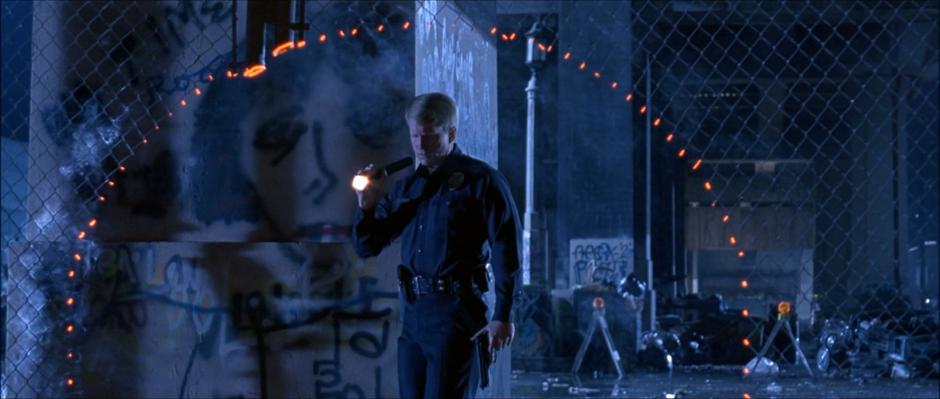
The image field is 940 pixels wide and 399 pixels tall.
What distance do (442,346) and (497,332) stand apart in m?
0.20

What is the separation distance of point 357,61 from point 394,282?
1.10 meters

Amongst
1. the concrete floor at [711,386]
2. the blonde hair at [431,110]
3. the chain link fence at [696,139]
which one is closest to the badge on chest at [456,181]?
the blonde hair at [431,110]

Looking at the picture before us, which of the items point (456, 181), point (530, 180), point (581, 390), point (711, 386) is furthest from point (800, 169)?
point (456, 181)

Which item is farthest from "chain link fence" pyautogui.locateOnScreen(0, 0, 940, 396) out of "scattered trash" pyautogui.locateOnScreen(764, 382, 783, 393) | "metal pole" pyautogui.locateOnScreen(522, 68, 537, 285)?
"metal pole" pyautogui.locateOnScreen(522, 68, 537, 285)

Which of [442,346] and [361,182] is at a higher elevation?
[361,182]

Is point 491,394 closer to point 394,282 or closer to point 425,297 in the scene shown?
point 394,282

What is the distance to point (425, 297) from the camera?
4207mm

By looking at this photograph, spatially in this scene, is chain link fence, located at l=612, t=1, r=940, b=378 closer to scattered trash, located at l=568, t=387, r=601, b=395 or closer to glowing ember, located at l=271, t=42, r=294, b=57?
scattered trash, located at l=568, t=387, r=601, b=395

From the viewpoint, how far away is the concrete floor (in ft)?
39.0

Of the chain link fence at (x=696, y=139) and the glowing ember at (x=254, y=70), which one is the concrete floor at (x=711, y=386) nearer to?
the chain link fence at (x=696, y=139)

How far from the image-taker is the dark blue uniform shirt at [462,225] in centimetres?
420

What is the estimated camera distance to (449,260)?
421 centimetres

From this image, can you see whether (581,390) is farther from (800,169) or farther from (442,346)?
(800,169)

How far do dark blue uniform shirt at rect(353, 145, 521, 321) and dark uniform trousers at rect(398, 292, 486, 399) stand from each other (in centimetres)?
9
